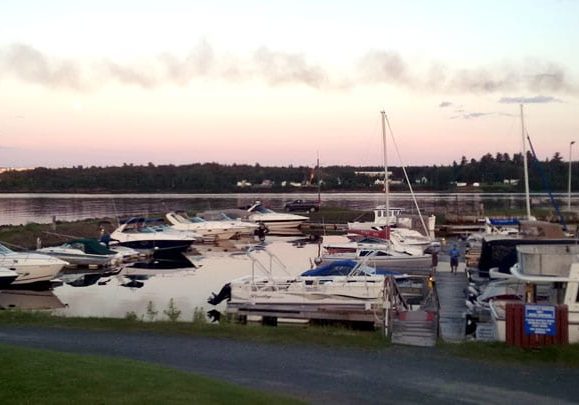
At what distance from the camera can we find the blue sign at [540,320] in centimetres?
1566

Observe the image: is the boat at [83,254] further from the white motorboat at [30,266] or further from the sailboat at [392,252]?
the sailboat at [392,252]

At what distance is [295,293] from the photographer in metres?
23.2

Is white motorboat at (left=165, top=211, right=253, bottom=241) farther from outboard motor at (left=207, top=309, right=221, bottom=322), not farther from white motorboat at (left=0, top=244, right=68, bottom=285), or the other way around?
outboard motor at (left=207, top=309, right=221, bottom=322)

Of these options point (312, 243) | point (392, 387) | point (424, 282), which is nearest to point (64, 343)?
point (392, 387)

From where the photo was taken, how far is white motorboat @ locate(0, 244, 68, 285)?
33719mm

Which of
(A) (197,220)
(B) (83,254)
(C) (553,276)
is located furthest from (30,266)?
(A) (197,220)

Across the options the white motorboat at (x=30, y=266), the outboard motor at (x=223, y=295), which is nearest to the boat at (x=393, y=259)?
the outboard motor at (x=223, y=295)

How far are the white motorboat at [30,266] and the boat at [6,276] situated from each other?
1.48m

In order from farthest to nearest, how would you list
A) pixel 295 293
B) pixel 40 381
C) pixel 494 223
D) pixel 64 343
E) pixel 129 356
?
pixel 494 223
pixel 295 293
pixel 64 343
pixel 129 356
pixel 40 381

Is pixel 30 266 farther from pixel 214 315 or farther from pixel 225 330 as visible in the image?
pixel 225 330

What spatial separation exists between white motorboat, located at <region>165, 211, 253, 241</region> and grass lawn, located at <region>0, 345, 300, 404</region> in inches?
2063

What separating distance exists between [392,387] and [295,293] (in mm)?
10804

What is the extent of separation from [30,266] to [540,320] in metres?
25.1

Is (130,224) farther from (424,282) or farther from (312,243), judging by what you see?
(424,282)
